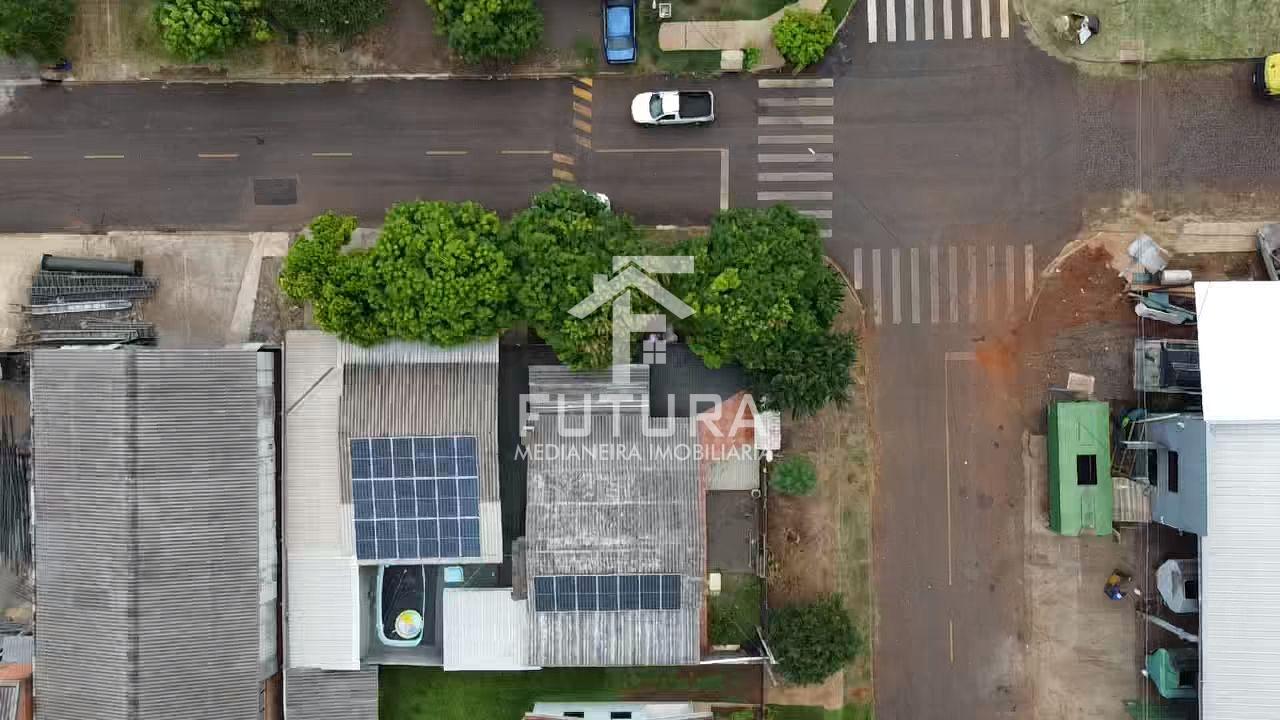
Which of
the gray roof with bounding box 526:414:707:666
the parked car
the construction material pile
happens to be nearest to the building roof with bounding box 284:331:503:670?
the gray roof with bounding box 526:414:707:666

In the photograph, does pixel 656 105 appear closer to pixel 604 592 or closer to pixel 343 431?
pixel 343 431

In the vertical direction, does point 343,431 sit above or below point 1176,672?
above

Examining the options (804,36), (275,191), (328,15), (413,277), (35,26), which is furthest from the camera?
(275,191)

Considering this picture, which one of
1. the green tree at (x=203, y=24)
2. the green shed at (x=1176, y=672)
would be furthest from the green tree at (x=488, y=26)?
the green shed at (x=1176, y=672)

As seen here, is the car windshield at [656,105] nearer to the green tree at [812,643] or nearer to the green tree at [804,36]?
the green tree at [804,36]

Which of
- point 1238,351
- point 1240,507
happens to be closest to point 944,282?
point 1238,351

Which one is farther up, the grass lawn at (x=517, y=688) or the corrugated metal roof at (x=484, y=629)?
the corrugated metal roof at (x=484, y=629)
